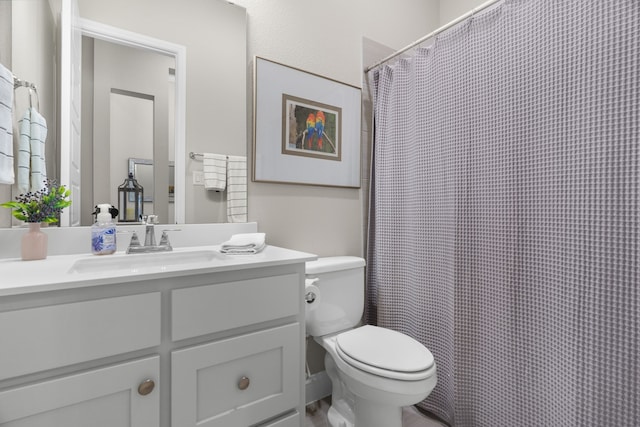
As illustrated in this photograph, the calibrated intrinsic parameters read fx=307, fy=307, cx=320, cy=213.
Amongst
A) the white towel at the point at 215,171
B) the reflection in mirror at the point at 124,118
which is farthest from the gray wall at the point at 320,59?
the reflection in mirror at the point at 124,118

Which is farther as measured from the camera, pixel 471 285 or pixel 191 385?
pixel 471 285

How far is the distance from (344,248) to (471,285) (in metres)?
0.72

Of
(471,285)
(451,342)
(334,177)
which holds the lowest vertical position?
→ (451,342)

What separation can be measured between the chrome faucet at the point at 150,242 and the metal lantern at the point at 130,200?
6cm

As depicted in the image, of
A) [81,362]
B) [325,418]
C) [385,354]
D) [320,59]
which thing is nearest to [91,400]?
[81,362]

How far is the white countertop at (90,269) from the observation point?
66 centimetres

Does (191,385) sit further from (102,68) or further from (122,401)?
(102,68)

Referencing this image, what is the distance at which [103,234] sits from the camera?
107cm

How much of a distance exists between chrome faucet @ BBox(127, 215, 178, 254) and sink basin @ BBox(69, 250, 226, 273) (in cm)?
Result: 6

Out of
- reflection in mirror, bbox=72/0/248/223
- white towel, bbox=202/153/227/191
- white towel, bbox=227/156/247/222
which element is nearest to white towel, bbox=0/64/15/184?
reflection in mirror, bbox=72/0/248/223

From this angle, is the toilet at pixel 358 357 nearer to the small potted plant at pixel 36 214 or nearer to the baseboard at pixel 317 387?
the baseboard at pixel 317 387

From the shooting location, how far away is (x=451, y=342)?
1.46 meters

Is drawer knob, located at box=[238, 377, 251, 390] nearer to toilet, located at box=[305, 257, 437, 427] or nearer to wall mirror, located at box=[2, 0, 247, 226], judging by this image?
toilet, located at box=[305, 257, 437, 427]

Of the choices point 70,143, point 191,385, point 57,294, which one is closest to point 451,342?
point 191,385
